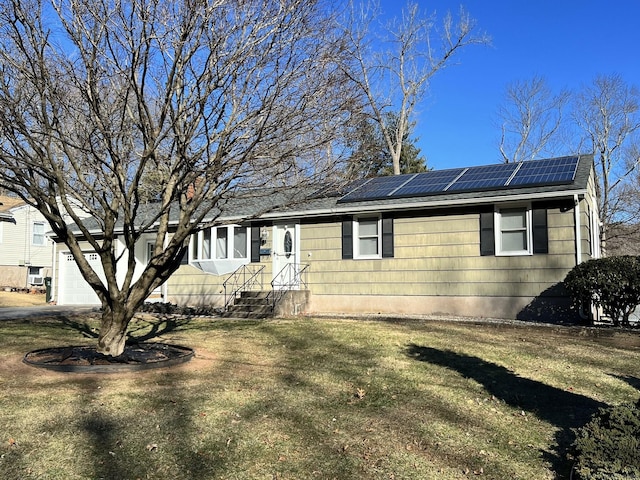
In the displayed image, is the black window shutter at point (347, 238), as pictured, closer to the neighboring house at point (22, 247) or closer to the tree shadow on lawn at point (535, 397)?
the tree shadow on lawn at point (535, 397)

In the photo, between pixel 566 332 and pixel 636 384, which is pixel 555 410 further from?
pixel 566 332

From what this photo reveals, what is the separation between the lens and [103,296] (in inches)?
275

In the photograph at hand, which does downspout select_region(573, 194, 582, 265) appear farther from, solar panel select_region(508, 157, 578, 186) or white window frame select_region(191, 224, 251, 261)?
white window frame select_region(191, 224, 251, 261)

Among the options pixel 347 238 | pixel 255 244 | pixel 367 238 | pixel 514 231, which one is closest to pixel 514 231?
pixel 514 231

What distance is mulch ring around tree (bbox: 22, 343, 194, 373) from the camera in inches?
250

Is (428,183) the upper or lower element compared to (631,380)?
upper

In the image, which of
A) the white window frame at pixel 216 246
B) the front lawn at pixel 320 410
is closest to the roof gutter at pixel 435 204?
the white window frame at pixel 216 246

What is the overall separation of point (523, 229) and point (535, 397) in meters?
6.97

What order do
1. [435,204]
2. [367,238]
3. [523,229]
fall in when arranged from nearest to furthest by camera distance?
[523,229], [435,204], [367,238]

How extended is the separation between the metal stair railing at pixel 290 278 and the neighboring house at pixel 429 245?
3 centimetres

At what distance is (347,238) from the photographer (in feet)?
46.7

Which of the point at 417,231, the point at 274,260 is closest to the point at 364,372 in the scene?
the point at 417,231

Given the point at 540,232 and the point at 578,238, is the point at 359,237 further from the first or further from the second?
the point at 578,238

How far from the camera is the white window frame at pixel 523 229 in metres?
12.0
